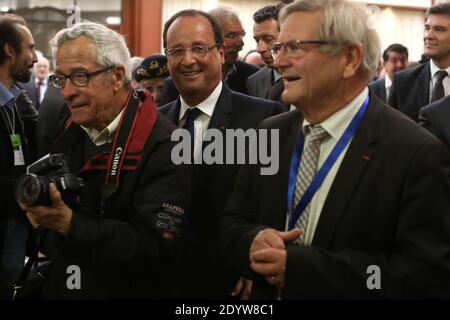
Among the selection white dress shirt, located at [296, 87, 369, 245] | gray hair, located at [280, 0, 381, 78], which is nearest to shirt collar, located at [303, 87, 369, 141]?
white dress shirt, located at [296, 87, 369, 245]

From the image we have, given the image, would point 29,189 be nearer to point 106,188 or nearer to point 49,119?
point 106,188

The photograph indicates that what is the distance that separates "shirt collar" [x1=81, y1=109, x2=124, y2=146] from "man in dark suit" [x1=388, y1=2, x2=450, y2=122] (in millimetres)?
Answer: 2075

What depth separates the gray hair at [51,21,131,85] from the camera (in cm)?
211

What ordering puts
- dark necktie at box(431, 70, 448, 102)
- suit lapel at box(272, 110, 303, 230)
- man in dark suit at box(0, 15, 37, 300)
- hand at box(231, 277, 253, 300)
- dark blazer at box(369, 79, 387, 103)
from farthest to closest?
dark blazer at box(369, 79, 387, 103), dark necktie at box(431, 70, 448, 102), man in dark suit at box(0, 15, 37, 300), hand at box(231, 277, 253, 300), suit lapel at box(272, 110, 303, 230)

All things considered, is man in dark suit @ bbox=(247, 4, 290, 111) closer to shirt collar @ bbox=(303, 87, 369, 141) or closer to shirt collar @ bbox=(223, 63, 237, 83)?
shirt collar @ bbox=(223, 63, 237, 83)

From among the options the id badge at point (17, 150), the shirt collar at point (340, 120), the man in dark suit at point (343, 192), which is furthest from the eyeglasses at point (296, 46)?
the id badge at point (17, 150)

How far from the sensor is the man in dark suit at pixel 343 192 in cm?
169

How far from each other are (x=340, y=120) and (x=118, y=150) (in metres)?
0.70

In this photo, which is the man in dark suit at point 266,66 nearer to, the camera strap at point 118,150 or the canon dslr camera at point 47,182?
the camera strap at point 118,150

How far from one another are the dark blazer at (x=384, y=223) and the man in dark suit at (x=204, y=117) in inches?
25.6

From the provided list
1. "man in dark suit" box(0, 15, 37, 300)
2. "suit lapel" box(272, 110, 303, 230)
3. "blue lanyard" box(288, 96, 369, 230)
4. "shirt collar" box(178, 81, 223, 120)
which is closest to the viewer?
"blue lanyard" box(288, 96, 369, 230)

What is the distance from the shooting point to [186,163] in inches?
86.4
